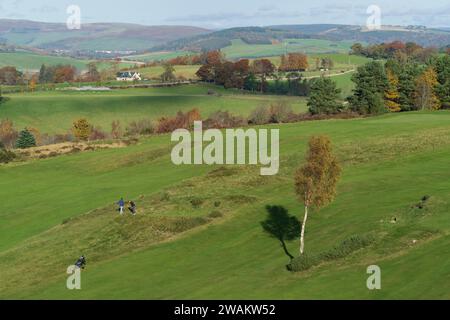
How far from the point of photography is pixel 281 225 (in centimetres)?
5431

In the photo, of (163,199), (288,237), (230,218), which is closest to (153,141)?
(163,199)

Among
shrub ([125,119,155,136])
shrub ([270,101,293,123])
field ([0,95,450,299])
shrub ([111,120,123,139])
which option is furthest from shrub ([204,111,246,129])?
field ([0,95,450,299])

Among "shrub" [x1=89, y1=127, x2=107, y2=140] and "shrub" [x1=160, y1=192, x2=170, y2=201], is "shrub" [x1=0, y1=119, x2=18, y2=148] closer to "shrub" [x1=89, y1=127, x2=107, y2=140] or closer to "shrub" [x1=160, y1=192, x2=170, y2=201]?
"shrub" [x1=89, y1=127, x2=107, y2=140]

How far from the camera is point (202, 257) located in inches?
1912

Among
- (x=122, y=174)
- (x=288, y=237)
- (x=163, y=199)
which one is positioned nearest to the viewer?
(x=288, y=237)

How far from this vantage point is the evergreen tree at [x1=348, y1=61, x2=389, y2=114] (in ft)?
453

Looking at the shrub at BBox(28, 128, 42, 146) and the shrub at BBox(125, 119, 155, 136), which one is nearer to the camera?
the shrub at BBox(125, 119, 155, 136)

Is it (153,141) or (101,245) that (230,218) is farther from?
(153,141)

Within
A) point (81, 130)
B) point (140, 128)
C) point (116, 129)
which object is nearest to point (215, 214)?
point (140, 128)

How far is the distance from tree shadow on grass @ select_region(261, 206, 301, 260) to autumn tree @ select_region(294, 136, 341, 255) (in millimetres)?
4391

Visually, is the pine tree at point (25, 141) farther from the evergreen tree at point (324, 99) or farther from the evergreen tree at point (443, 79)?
the evergreen tree at point (443, 79)

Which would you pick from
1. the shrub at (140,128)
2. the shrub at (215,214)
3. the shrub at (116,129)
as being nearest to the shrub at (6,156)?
the shrub at (140,128)

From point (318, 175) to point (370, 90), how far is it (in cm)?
10123
